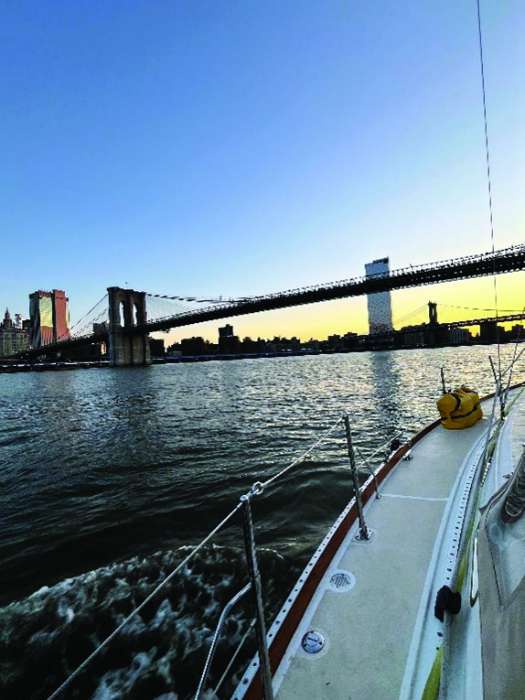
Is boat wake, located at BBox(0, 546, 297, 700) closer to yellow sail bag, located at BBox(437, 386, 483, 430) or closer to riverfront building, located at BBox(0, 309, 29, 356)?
yellow sail bag, located at BBox(437, 386, 483, 430)

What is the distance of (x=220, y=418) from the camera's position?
1541 cm

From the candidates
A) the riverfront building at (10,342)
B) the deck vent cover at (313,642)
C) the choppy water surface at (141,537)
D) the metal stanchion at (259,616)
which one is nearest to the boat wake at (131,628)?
the choppy water surface at (141,537)

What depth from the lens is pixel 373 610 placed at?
2.51 metres

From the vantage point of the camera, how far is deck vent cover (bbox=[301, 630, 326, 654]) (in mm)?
2209

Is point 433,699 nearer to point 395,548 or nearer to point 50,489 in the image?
point 395,548

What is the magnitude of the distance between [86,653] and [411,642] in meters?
2.73

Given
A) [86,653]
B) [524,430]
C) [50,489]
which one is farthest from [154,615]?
[50,489]

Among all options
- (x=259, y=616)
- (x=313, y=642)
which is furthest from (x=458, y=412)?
(x=259, y=616)

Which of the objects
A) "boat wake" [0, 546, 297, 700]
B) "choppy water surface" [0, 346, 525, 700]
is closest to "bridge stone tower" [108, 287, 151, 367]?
"choppy water surface" [0, 346, 525, 700]

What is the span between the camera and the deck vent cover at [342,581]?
2715 mm

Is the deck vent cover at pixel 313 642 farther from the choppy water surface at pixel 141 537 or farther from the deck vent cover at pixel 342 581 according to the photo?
the choppy water surface at pixel 141 537

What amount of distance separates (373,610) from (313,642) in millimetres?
501

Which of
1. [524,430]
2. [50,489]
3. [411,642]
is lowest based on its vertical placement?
[50,489]

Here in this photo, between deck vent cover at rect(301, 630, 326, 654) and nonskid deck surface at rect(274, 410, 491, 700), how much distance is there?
3 centimetres
